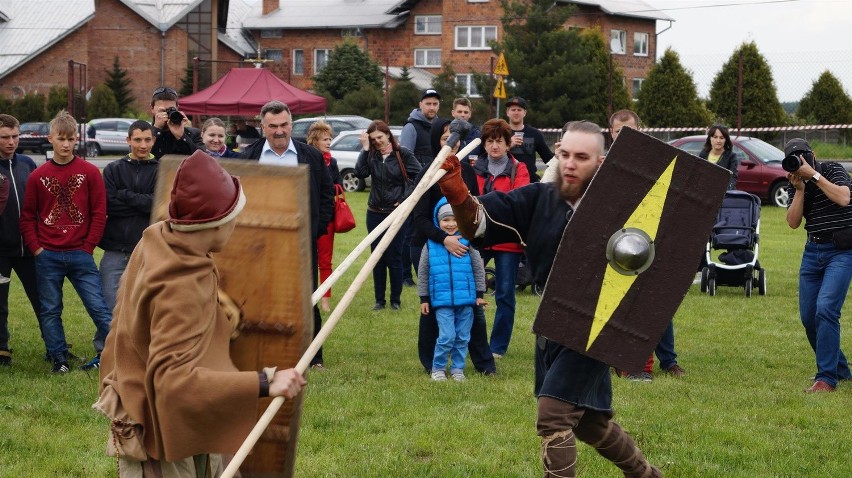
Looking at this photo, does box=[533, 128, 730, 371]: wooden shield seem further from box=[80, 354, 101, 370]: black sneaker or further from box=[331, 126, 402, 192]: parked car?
box=[331, 126, 402, 192]: parked car

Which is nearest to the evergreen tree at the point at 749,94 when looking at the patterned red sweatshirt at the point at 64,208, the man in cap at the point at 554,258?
the patterned red sweatshirt at the point at 64,208

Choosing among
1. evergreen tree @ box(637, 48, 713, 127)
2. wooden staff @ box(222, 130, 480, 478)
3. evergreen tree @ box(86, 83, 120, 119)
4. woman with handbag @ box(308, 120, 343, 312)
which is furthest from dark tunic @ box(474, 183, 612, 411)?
evergreen tree @ box(86, 83, 120, 119)

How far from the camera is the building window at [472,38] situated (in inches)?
2136

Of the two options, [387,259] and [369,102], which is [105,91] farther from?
[387,259]

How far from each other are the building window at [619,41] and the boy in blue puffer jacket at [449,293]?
153ft

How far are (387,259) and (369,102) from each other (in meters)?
28.6

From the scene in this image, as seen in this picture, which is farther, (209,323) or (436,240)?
(436,240)

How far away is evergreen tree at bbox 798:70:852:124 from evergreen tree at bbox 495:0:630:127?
19.4ft

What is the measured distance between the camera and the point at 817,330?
8.18m

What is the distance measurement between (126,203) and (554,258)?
447 cm

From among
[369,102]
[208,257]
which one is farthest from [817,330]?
[369,102]

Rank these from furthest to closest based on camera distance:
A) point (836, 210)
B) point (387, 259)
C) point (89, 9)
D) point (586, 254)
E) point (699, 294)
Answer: point (89, 9) → point (699, 294) → point (387, 259) → point (836, 210) → point (586, 254)

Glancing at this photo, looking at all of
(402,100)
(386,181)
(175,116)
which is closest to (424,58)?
(402,100)

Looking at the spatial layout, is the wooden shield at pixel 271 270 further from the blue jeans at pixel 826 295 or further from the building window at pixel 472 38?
the building window at pixel 472 38
